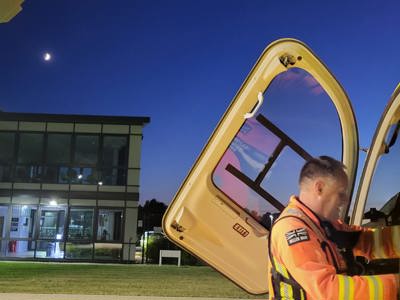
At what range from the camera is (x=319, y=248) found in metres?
1.79

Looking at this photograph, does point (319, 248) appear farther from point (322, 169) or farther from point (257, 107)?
point (257, 107)

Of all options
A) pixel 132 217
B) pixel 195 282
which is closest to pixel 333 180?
pixel 195 282

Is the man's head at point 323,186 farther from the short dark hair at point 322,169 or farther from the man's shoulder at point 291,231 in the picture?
the man's shoulder at point 291,231

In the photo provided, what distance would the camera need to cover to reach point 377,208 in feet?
8.59

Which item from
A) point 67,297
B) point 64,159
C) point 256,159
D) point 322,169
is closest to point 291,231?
point 322,169

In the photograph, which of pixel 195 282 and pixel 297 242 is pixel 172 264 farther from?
pixel 297 242

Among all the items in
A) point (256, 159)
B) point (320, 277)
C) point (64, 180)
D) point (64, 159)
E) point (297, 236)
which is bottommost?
point (320, 277)

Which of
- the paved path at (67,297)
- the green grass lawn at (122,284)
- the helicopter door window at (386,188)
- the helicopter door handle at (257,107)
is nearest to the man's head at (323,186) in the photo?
the helicopter door window at (386,188)

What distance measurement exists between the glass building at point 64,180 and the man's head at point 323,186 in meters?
21.1

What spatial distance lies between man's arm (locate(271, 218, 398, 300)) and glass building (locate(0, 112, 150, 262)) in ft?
69.7

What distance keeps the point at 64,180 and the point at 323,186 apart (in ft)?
73.3

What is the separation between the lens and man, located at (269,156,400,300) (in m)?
1.68

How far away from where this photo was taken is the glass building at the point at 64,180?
74.8 feet

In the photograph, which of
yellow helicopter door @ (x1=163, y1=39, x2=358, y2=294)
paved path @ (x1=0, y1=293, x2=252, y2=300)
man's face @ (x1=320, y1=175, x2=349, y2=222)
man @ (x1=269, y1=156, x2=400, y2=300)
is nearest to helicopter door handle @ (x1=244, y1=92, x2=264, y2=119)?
yellow helicopter door @ (x1=163, y1=39, x2=358, y2=294)
